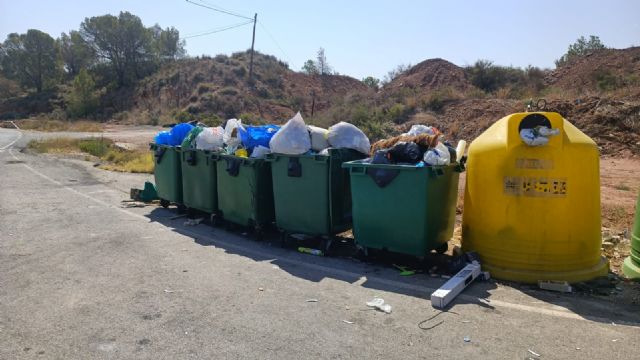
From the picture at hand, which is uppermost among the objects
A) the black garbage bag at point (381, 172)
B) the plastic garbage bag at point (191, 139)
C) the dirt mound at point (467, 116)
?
the dirt mound at point (467, 116)

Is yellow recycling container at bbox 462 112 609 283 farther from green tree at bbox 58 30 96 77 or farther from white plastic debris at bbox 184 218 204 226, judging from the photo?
green tree at bbox 58 30 96 77

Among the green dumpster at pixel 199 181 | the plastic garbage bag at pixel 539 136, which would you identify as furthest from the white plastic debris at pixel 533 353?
the green dumpster at pixel 199 181

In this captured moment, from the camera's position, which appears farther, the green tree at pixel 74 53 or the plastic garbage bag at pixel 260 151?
the green tree at pixel 74 53

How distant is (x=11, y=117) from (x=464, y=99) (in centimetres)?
5827

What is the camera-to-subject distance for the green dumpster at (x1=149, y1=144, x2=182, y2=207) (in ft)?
27.1

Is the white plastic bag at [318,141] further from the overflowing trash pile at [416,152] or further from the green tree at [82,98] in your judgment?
the green tree at [82,98]

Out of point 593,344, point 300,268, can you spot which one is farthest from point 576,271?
point 300,268

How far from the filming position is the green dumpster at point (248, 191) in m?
6.52

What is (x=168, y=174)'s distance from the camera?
845cm

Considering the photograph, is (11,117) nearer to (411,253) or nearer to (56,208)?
(56,208)

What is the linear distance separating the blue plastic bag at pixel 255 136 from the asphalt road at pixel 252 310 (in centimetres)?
137

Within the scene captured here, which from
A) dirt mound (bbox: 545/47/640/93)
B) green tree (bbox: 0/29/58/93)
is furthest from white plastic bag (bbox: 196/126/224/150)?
green tree (bbox: 0/29/58/93)

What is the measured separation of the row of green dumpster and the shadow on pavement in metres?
0.23

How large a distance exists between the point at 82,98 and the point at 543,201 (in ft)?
185
